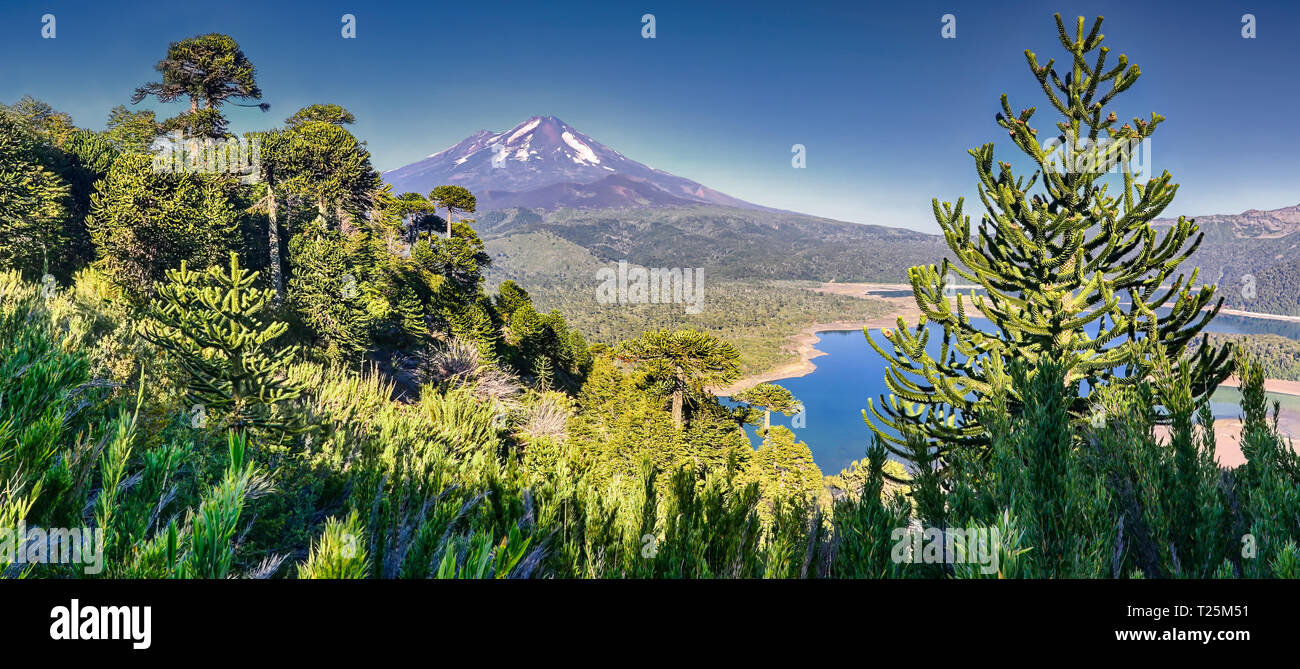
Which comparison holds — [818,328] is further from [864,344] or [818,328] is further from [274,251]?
[274,251]

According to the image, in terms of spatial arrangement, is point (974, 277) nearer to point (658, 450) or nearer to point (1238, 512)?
point (1238, 512)

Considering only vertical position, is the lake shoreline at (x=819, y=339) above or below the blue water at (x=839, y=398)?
above

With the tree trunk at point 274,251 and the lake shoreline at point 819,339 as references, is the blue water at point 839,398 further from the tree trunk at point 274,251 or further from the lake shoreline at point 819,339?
the tree trunk at point 274,251

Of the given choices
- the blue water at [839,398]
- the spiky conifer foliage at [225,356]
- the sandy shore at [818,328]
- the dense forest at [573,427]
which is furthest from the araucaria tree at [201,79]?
the blue water at [839,398]

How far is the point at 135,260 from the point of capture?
651 inches

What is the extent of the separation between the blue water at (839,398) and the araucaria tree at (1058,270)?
46366 mm

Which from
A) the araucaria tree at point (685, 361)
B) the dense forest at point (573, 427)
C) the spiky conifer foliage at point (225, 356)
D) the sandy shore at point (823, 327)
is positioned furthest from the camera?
the sandy shore at point (823, 327)

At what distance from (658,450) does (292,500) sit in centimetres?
1359

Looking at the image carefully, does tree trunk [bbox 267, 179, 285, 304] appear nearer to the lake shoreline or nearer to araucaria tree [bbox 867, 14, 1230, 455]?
araucaria tree [bbox 867, 14, 1230, 455]

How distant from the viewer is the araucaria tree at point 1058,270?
6.96 meters

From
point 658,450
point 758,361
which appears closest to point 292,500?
point 658,450

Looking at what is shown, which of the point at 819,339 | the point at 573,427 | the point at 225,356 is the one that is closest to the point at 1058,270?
the point at 225,356

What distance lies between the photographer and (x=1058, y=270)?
7418 millimetres
